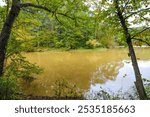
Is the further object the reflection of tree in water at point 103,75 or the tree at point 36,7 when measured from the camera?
the reflection of tree in water at point 103,75

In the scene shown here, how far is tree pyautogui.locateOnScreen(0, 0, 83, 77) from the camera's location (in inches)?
349

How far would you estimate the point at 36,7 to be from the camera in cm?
939

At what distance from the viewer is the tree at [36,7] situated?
8875 millimetres

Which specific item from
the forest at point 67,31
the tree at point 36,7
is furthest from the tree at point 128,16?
the tree at point 36,7

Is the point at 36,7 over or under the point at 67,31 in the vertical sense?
over

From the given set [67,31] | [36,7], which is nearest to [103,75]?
[67,31]

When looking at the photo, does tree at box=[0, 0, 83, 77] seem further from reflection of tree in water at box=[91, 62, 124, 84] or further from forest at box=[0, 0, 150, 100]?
reflection of tree in water at box=[91, 62, 124, 84]

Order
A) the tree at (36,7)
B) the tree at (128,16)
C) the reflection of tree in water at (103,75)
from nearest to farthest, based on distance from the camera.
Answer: the tree at (128,16) → the tree at (36,7) → the reflection of tree in water at (103,75)

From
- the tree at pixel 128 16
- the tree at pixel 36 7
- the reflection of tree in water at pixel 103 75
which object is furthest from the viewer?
the reflection of tree in water at pixel 103 75

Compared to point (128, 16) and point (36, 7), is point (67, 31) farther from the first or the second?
point (128, 16)

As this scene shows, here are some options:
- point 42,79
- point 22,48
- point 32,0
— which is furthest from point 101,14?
point 42,79

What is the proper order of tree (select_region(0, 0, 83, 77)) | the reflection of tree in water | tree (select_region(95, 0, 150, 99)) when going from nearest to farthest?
1. tree (select_region(95, 0, 150, 99))
2. tree (select_region(0, 0, 83, 77))
3. the reflection of tree in water

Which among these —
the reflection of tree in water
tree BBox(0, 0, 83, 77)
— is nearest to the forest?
tree BBox(0, 0, 83, 77)

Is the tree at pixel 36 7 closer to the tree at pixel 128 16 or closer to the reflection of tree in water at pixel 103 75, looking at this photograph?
the tree at pixel 128 16
